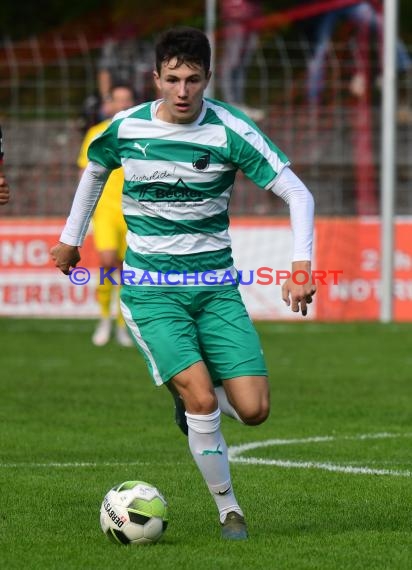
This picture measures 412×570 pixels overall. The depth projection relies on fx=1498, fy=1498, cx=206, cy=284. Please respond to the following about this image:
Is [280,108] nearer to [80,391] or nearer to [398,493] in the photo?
[80,391]

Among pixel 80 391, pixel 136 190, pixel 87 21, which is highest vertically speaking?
pixel 87 21

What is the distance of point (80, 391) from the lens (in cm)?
1080

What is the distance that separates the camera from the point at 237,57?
20.2m

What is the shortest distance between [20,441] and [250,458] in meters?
1.38

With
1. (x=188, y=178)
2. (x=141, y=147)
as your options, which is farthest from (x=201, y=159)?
(x=141, y=147)

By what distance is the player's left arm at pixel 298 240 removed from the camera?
5605 mm

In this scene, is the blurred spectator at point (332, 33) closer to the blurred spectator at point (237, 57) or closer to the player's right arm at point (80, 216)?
the blurred spectator at point (237, 57)

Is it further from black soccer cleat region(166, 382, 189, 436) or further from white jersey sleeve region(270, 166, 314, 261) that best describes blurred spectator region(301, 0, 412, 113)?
white jersey sleeve region(270, 166, 314, 261)

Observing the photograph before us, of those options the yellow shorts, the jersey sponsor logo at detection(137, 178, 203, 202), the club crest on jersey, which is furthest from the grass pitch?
the club crest on jersey

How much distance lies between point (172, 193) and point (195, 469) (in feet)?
6.23

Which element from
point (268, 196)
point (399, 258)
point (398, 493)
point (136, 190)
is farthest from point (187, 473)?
point (268, 196)

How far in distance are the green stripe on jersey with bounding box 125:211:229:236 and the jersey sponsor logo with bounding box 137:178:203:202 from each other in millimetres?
85

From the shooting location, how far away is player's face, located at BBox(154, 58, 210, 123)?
5883 mm

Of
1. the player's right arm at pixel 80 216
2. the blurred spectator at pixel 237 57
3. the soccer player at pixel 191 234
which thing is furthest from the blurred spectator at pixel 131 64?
the soccer player at pixel 191 234
